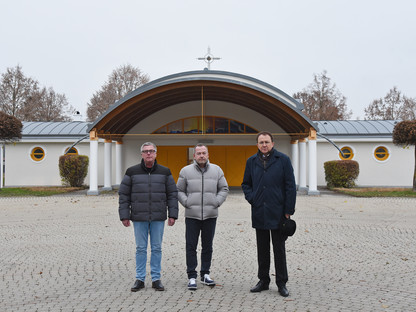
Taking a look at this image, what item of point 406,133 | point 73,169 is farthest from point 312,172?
point 73,169

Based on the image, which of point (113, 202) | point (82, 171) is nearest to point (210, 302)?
point (113, 202)

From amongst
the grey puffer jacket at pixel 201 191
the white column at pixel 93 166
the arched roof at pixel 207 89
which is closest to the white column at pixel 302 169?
the arched roof at pixel 207 89

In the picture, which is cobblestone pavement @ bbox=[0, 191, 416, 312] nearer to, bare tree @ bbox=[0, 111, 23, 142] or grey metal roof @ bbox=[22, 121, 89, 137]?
bare tree @ bbox=[0, 111, 23, 142]

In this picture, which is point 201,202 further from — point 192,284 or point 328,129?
point 328,129

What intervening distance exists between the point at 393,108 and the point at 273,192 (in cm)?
4374

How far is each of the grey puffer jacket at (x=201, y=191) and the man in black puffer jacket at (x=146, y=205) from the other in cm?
19

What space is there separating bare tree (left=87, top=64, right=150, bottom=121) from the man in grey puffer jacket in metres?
36.7

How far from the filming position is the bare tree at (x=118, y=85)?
134 feet

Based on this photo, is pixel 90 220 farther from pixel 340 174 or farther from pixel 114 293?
pixel 340 174

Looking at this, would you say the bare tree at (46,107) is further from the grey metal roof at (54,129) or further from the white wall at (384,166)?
the white wall at (384,166)

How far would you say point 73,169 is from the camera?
21359 millimetres

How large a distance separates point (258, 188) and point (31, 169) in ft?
70.8

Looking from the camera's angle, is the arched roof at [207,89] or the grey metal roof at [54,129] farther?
the grey metal roof at [54,129]

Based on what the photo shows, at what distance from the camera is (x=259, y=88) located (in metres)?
17.0
